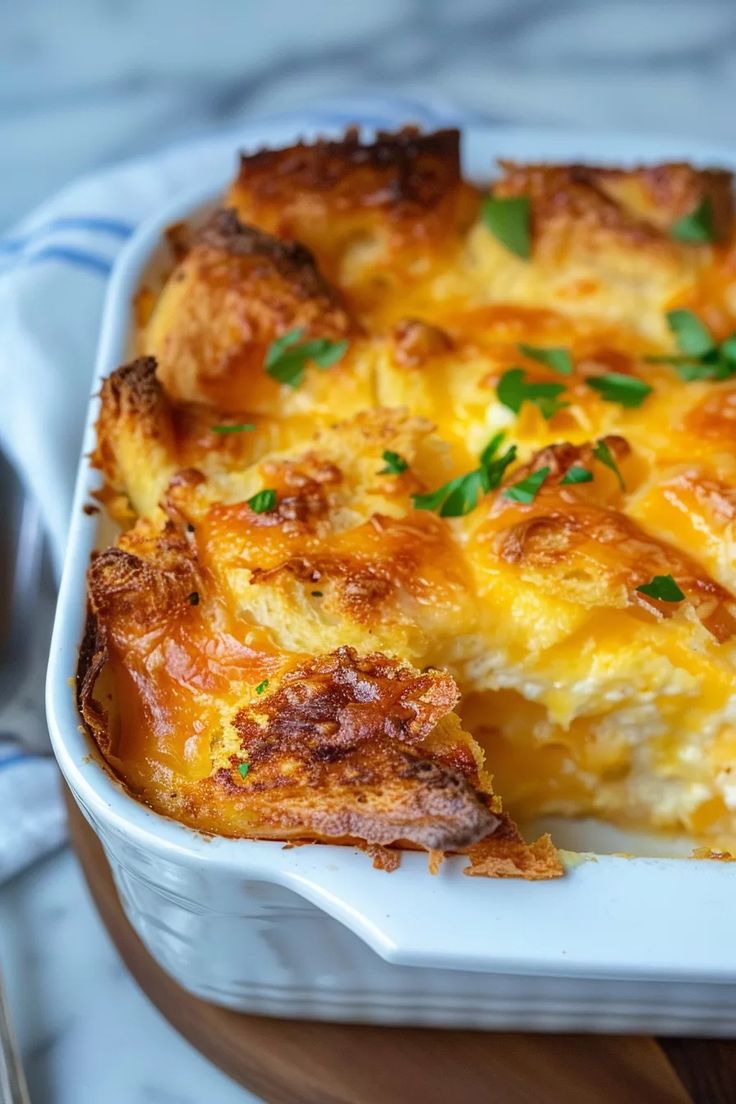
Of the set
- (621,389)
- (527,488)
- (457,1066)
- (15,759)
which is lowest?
(457,1066)

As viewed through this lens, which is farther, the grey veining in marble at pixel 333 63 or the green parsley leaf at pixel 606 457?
the grey veining in marble at pixel 333 63

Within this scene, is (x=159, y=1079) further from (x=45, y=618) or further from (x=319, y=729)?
(x=45, y=618)

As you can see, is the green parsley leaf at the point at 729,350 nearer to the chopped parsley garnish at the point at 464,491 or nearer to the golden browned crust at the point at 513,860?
the chopped parsley garnish at the point at 464,491

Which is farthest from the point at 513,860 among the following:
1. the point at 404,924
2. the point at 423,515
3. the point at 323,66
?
the point at 323,66

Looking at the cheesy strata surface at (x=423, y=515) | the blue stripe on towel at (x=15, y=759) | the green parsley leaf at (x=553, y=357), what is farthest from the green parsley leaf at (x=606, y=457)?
the blue stripe on towel at (x=15, y=759)

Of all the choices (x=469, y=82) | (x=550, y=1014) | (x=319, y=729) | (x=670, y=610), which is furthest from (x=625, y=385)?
(x=469, y=82)

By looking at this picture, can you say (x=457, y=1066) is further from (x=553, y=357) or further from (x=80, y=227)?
(x=80, y=227)
